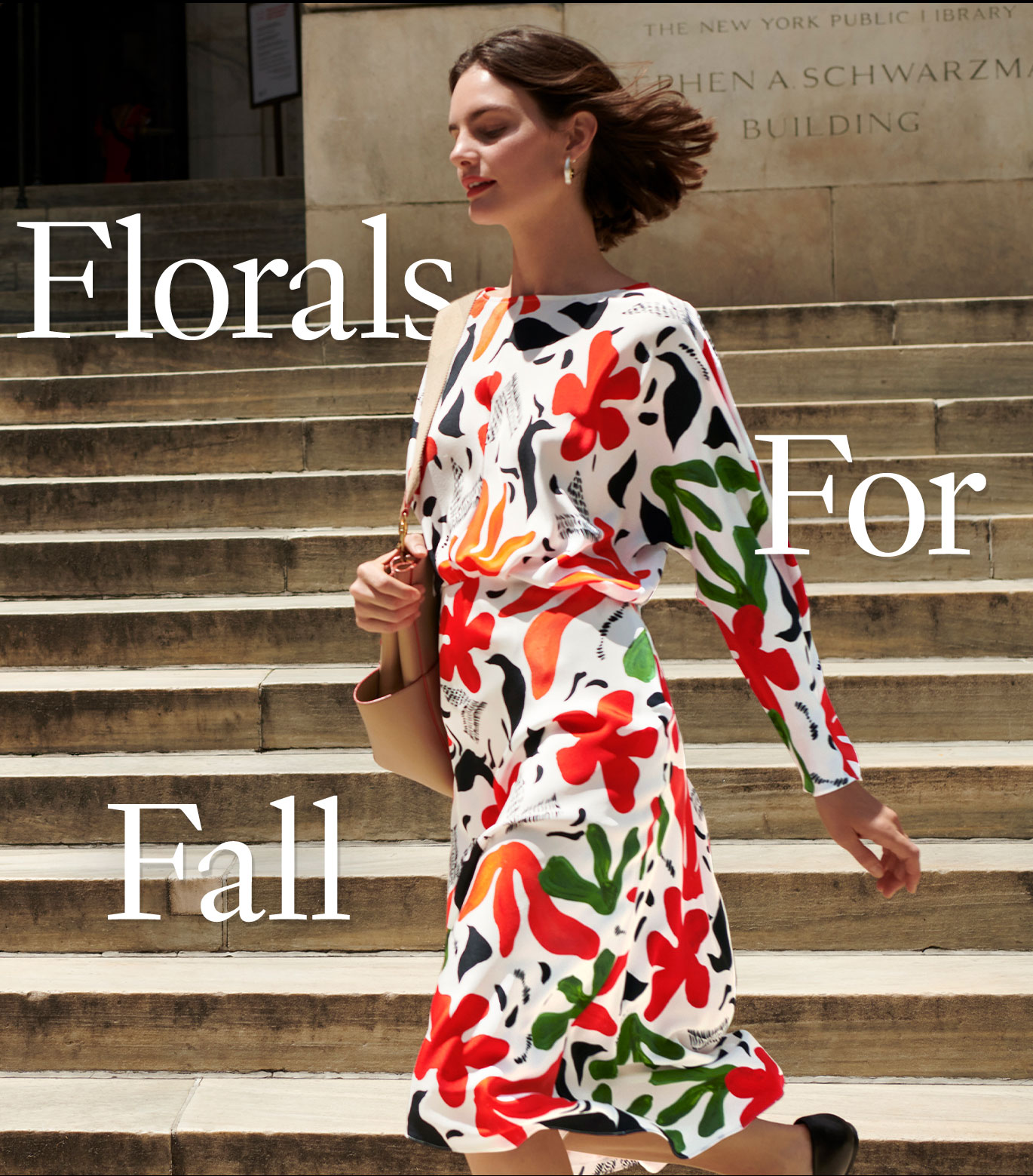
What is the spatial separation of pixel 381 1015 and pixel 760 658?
5.77 feet

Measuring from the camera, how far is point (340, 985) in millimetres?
3447

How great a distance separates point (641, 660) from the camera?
1991 mm

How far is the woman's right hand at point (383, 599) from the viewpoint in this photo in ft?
6.63

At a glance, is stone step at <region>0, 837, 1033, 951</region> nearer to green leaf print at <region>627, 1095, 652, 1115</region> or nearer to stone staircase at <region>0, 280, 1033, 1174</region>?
stone staircase at <region>0, 280, 1033, 1174</region>

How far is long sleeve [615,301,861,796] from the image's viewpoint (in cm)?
201

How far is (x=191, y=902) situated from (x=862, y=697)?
2.03m

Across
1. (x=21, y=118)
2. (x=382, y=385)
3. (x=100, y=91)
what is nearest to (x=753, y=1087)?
(x=382, y=385)

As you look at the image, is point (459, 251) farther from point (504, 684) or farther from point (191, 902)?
point (504, 684)

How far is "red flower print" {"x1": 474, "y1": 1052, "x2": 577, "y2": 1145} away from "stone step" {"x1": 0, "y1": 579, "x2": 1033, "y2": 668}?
2.78 meters

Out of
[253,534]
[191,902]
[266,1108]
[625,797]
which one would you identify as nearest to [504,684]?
[625,797]

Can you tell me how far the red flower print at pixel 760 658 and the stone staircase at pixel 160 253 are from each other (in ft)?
22.8

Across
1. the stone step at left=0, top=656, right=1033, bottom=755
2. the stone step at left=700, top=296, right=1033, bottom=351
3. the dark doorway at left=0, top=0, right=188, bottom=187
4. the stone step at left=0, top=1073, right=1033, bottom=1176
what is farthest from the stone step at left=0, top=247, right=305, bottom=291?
the stone step at left=0, top=1073, right=1033, bottom=1176

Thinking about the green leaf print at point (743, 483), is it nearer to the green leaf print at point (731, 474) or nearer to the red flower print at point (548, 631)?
the green leaf print at point (731, 474)

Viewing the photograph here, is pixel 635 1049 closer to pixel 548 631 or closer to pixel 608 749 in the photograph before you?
pixel 608 749
